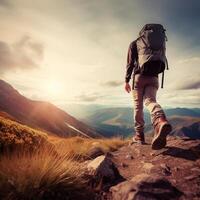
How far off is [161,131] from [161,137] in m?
0.26

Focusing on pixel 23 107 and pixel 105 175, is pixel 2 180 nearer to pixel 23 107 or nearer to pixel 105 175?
pixel 105 175

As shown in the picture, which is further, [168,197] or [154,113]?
[154,113]

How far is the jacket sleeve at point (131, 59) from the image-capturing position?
7066 millimetres

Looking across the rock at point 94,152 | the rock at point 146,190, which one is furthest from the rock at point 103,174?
the rock at point 94,152

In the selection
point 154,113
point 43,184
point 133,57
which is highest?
point 133,57

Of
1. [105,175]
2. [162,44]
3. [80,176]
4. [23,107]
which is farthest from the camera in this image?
[23,107]

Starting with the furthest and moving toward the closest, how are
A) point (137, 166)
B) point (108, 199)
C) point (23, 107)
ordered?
point (23, 107) → point (137, 166) → point (108, 199)

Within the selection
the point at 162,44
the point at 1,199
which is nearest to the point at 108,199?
the point at 1,199

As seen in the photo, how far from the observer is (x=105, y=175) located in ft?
14.8

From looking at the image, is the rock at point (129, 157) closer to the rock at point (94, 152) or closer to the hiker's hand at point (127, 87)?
the rock at point (94, 152)

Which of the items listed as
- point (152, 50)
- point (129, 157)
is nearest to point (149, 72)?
point (152, 50)

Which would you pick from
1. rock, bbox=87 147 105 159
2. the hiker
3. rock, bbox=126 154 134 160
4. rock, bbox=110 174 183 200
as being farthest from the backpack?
rock, bbox=110 174 183 200

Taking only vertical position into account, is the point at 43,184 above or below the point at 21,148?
below

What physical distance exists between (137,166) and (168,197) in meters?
2.05
